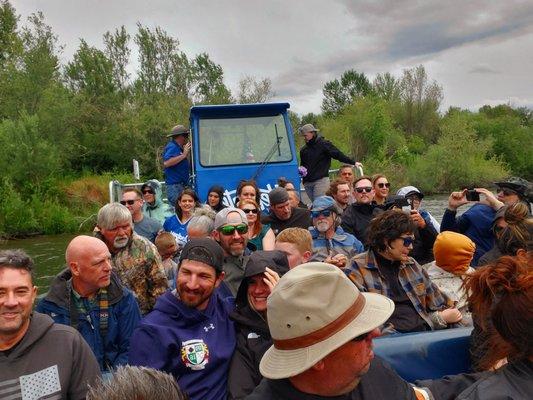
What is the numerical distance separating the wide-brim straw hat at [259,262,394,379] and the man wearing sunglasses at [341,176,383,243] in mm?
3471

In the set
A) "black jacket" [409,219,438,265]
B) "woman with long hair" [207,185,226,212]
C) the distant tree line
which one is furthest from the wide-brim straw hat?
the distant tree line

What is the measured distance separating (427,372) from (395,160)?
3937 cm

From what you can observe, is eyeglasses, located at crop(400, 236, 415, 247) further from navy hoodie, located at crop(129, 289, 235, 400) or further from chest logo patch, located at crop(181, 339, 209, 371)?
chest logo patch, located at crop(181, 339, 209, 371)

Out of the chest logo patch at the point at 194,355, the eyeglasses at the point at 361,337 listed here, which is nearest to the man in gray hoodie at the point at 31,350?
the chest logo patch at the point at 194,355

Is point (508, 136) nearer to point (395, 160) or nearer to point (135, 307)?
point (395, 160)

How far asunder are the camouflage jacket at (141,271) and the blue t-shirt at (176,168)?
3899mm

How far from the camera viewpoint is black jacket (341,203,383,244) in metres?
4.93

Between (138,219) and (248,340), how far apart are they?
3.20 metres

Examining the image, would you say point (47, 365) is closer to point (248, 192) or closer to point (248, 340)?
point (248, 340)

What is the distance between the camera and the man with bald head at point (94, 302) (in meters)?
2.61

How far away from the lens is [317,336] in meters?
1.43

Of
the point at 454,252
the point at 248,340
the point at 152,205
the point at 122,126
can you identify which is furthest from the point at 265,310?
the point at 122,126

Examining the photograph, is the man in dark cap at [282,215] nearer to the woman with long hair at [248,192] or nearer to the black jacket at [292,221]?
the black jacket at [292,221]

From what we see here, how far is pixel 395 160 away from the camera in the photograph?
4053cm
